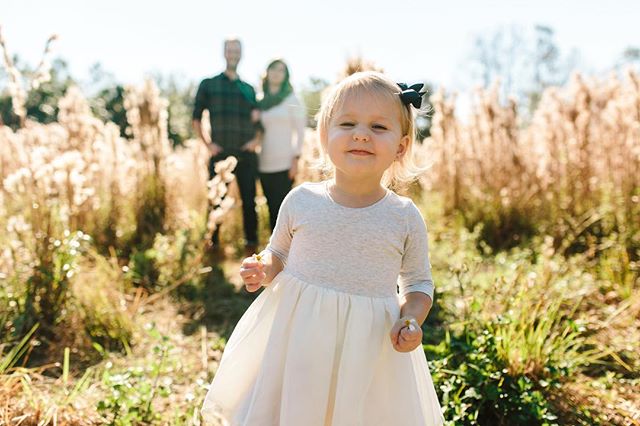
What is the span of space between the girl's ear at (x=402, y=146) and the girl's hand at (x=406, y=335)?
498 mm

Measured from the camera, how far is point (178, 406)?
8.02 ft

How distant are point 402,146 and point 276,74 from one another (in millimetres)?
3149

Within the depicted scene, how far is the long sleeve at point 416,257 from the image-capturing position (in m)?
1.59

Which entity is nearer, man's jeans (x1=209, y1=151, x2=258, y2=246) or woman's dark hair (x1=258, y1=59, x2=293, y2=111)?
woman's dark hair (x1=258, y1=59, x2=293, y2=111)

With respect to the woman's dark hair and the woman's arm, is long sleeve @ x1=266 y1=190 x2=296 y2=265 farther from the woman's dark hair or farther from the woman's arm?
the woman's dark hair

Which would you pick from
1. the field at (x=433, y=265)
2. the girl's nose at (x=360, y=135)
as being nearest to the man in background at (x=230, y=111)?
the field at (x=433, y=265)

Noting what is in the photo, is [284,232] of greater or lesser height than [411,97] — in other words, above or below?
below

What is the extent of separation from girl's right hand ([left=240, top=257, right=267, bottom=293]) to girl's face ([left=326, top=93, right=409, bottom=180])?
36 centimetres

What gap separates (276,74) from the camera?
459 cm

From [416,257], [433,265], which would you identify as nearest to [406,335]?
[416,257]

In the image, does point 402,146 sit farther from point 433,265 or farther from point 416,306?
point 433,265

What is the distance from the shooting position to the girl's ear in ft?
5.35

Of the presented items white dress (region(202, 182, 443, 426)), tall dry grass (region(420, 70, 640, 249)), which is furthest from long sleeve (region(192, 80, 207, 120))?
white dress (region(202, 182, 443, 426))

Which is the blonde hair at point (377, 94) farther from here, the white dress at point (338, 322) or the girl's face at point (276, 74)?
the girl's face at point (276, 74)
